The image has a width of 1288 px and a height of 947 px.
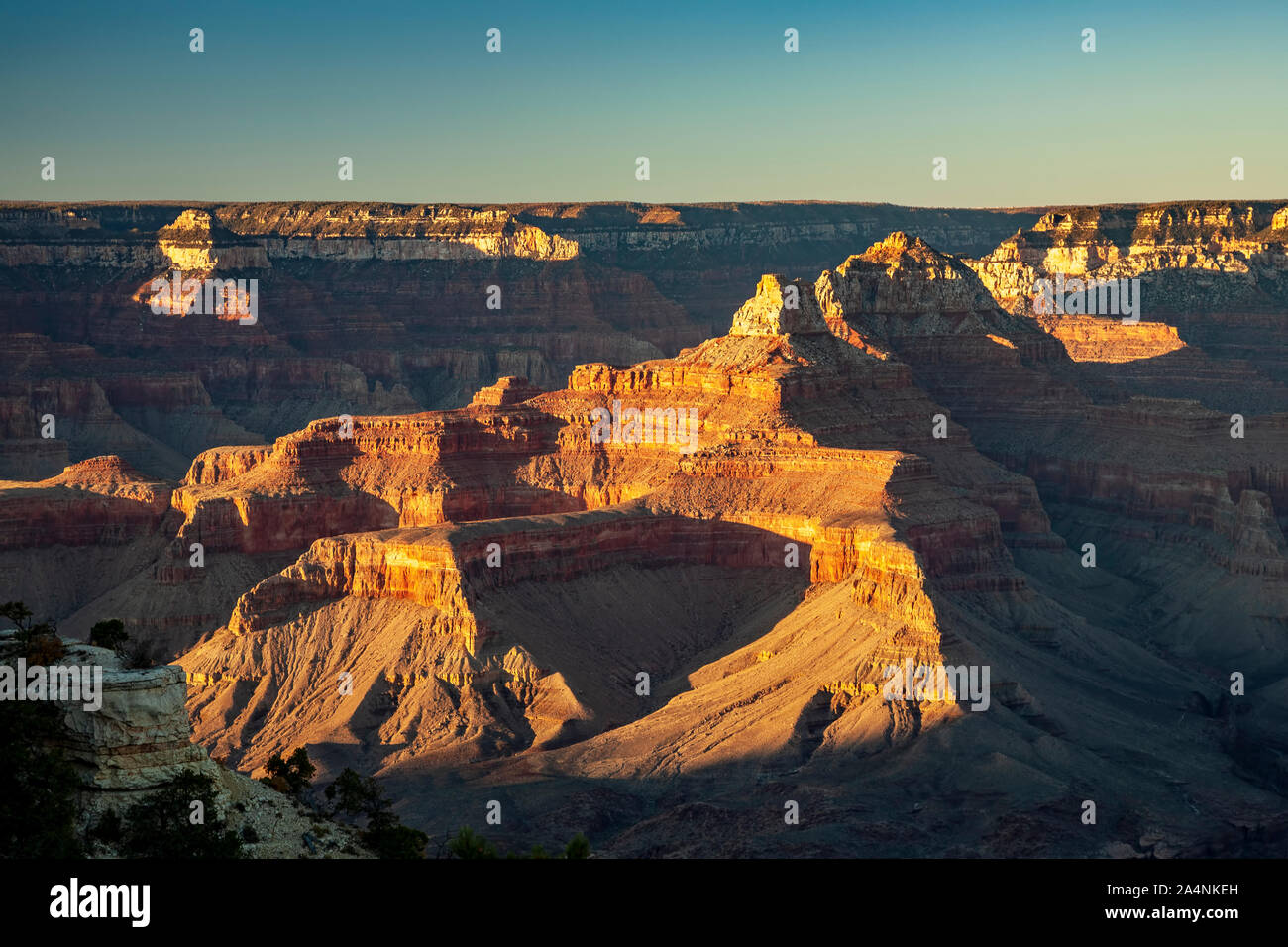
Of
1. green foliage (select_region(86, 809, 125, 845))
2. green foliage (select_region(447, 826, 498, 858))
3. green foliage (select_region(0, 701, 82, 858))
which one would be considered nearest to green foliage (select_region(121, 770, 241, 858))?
green foliage (select_region(86, 809, 125, 845))

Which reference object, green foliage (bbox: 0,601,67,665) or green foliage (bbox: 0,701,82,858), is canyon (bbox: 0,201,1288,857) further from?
green foliage (bbox: 0,601,67,665)

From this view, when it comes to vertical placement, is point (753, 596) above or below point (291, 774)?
below

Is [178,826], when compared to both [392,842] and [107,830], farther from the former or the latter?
[392,842]

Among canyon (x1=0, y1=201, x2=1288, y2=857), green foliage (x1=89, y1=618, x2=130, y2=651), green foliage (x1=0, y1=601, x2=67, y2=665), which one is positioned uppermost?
green foliage (x1=0, y1=601, x2=67, y2=665)

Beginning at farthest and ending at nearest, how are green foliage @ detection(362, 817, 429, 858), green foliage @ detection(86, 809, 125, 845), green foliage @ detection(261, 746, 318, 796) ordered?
1. green foliage @ detection(261, 746, 318, 796)
2. green foliage @ detection(362, 817, 429, 858)
3. green foliage @ detection(86, 809, 125, 845)

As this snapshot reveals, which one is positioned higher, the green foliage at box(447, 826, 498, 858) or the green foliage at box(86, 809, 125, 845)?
the green foliage at box(86, 809, 125, 845)

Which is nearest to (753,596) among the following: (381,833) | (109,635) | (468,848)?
(109,635)

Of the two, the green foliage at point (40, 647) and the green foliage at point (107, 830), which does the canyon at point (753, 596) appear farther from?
the green foliage at point (40, 647)
